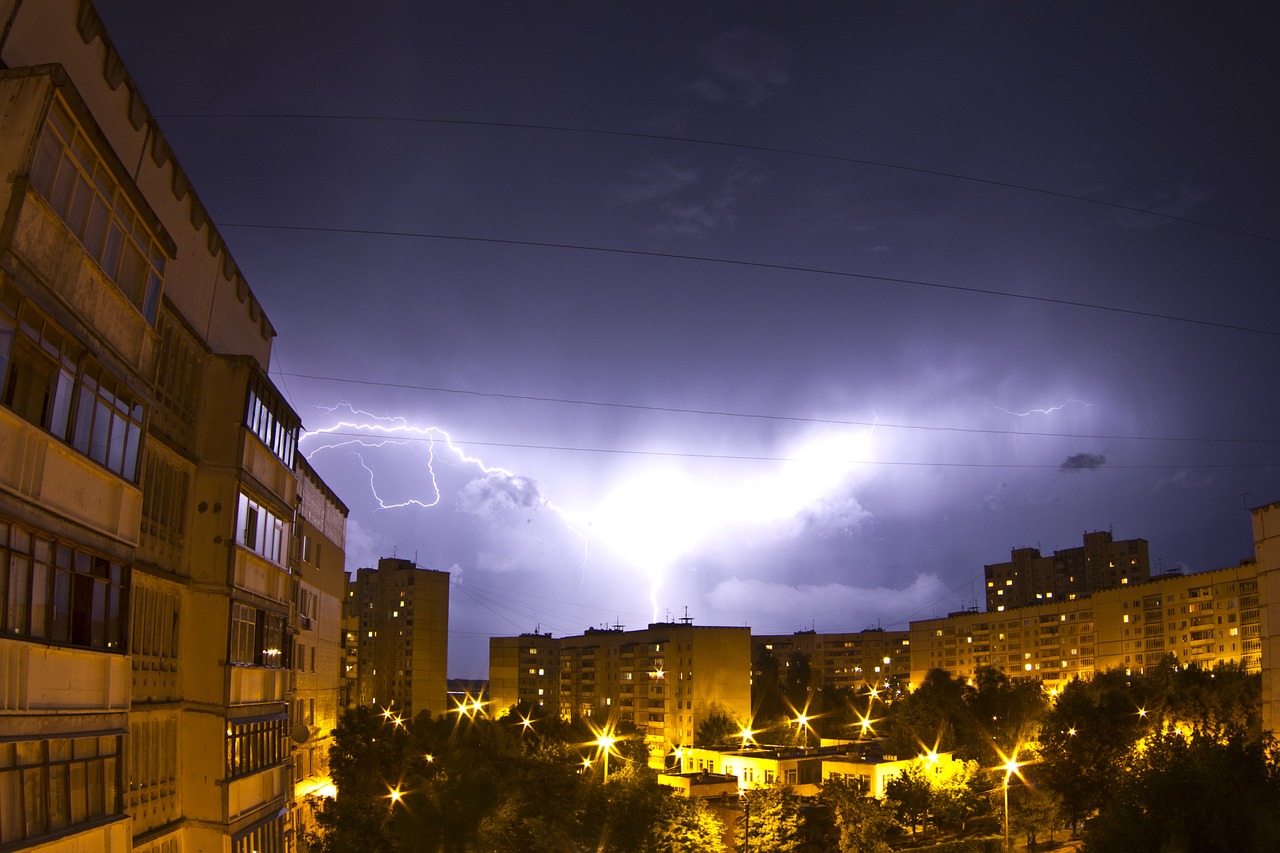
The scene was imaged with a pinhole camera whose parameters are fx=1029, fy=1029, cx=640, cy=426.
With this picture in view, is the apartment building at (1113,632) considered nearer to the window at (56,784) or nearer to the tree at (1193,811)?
the tree at (1193,811)

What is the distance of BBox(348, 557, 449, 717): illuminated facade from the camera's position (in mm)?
130875

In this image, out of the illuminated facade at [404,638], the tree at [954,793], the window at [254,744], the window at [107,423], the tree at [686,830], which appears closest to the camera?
the window at [107,423]

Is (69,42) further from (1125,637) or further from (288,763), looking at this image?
(1125,637)

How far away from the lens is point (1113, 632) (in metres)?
128

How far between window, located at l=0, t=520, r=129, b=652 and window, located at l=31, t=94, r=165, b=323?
12.7 ft

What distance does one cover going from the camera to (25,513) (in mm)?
11961

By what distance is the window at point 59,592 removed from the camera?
1189 cm

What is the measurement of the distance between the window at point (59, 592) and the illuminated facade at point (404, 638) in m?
118

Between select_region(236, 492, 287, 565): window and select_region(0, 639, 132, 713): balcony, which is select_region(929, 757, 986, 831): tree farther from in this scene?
select_region(0, 639, 132, 713): balcony

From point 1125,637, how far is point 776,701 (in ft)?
145

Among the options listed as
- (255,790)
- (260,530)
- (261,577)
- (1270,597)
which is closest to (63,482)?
(260,530)

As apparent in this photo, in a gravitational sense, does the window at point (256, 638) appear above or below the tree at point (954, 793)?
above

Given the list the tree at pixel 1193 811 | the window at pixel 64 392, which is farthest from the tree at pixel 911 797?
the window at pixel 64 392

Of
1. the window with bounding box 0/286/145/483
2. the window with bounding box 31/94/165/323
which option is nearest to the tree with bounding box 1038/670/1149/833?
the window with bounding box 0/286/145/483
